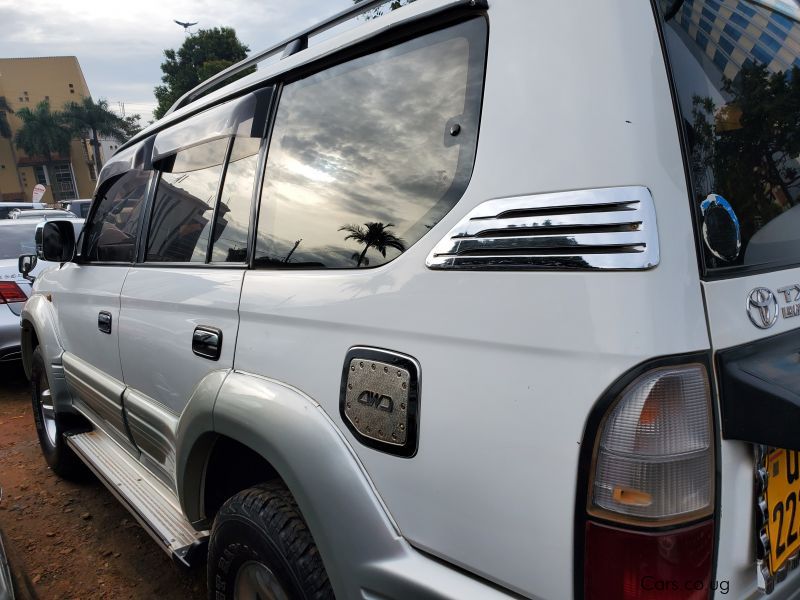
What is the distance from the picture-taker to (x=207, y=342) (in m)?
1.76

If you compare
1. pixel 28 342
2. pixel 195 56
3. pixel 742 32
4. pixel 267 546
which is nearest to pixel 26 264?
pixel 28 342

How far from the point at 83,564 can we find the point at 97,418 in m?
0.73

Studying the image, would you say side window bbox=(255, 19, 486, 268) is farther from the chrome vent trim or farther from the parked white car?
the parked white car

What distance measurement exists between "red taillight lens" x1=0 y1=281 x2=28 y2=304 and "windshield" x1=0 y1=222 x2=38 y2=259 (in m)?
0.56

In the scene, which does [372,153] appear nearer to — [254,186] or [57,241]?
[254,186]

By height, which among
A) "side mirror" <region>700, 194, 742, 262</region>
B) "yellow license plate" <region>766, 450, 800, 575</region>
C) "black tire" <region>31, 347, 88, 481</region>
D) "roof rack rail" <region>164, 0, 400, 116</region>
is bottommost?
"black tire" <region>31, 347, 88, 481</region>

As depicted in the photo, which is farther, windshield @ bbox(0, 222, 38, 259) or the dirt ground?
windshield @ bbox(0, 222, 38, 259)

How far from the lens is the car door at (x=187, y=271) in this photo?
1.76m

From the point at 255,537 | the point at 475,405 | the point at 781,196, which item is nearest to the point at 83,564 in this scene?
the point at 255,537

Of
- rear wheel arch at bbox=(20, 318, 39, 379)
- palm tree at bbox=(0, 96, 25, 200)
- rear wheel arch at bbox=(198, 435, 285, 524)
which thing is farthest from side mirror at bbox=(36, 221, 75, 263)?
palm tree at bbox=(0, 96, 25, 200)

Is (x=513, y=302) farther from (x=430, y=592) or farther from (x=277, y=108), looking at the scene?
(x=277, y=108)

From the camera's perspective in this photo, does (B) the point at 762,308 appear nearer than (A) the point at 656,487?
No

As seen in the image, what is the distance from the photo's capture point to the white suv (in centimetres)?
91

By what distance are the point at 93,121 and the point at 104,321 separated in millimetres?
56427
